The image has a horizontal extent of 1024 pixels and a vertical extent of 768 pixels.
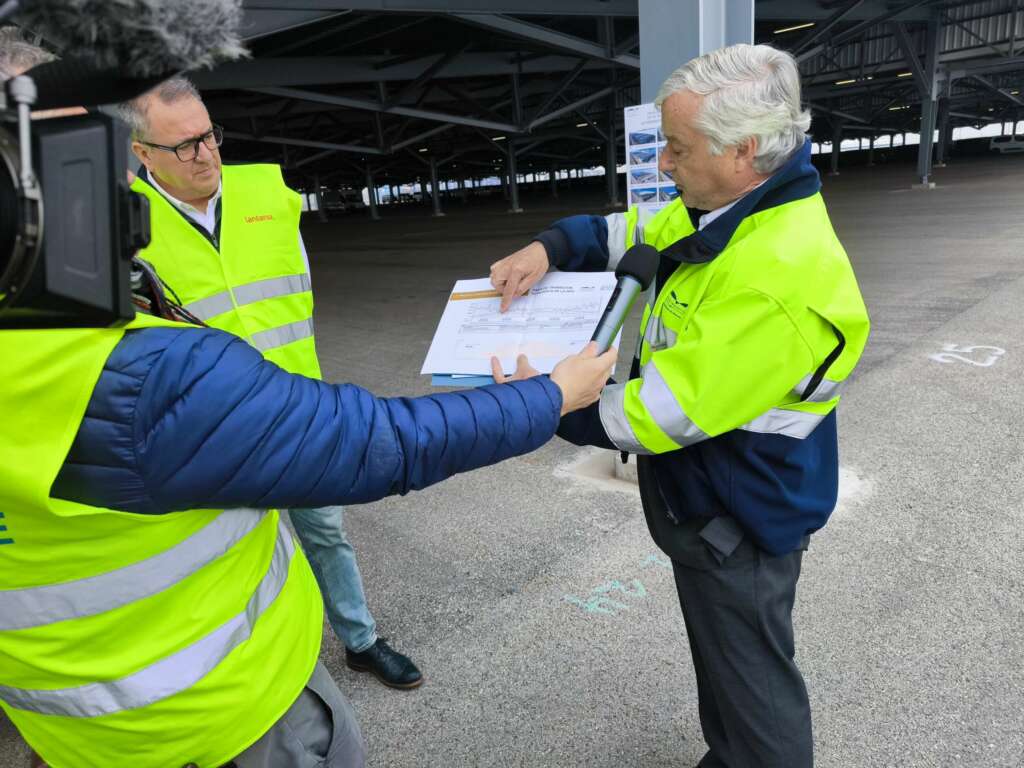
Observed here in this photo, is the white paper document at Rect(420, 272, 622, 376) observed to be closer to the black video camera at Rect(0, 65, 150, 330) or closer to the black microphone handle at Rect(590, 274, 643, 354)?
the black microphone handle at Rect(590, 274, 643, 354)

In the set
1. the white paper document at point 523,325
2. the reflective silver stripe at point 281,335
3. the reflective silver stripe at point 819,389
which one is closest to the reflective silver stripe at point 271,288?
the reflective silver stripe at point 281,335

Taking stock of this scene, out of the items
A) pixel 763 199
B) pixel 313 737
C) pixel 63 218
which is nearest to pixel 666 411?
pixel 763 199

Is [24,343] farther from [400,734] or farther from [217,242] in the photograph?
[400,734]

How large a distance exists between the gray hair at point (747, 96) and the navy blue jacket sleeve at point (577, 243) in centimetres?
69

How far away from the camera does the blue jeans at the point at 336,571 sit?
2465 mm

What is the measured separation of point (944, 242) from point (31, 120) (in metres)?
13.3

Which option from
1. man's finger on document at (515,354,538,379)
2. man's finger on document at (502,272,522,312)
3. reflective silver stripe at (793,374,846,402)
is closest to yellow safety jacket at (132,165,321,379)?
man's finger on document at (502,272,522,312)

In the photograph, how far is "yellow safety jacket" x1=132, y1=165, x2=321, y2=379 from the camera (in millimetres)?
2076

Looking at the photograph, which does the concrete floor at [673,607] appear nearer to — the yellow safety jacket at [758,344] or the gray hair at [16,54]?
the yellow safety jacket at [758,344]

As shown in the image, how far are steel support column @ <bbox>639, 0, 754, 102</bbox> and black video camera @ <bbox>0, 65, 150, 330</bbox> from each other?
3483mm

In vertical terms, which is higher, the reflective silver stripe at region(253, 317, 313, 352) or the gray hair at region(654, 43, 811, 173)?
the gray hair at region(654, 43, 811, 173)

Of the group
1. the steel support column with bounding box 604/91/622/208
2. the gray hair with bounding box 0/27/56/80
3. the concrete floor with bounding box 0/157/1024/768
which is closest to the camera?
the gray hair with bounding box 0/27/56/80

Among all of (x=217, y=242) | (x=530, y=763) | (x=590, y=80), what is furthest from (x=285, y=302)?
(x=590, y=80)

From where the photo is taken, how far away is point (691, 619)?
1814mm
